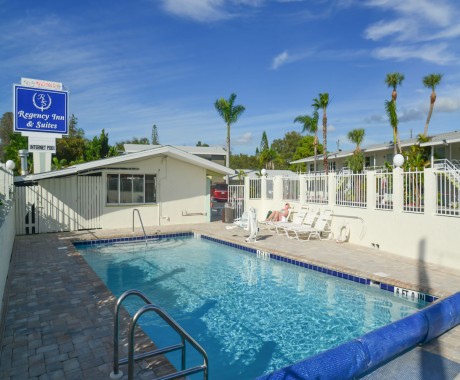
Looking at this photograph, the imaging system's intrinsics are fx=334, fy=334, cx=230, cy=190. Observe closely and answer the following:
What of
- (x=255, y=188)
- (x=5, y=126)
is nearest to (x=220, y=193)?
(x=255, y=188)

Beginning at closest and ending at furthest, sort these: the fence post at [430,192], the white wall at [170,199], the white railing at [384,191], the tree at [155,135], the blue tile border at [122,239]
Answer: the fence post at [430,192] → the white railing at [384,191] → the blue tile border at [122,239] → the white wall at [170,199] → the tree at [155,135]

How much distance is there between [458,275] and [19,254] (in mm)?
11427

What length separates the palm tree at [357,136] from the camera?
3284 cm

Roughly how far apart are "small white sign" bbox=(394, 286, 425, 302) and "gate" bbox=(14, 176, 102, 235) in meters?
12.2

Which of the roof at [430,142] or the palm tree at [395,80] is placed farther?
the palm tree at [395,80]

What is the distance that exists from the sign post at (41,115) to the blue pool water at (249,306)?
244 inches

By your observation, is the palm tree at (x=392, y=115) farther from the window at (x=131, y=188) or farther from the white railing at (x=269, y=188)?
the window at (x=131, y=188)

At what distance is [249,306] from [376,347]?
130 inches

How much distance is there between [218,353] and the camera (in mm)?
5102

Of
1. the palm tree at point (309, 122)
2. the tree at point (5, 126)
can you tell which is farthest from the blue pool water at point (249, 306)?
the tree at point (5, 126)

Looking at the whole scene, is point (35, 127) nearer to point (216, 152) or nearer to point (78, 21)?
point (78, 21)

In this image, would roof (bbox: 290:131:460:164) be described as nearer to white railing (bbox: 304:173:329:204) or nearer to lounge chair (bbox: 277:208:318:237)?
white railing (bbox: 304:173:329:204)

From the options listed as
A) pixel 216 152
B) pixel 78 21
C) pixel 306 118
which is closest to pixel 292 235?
Answer: pixel 78 21

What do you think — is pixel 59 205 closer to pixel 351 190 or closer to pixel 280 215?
pixel 280 215
